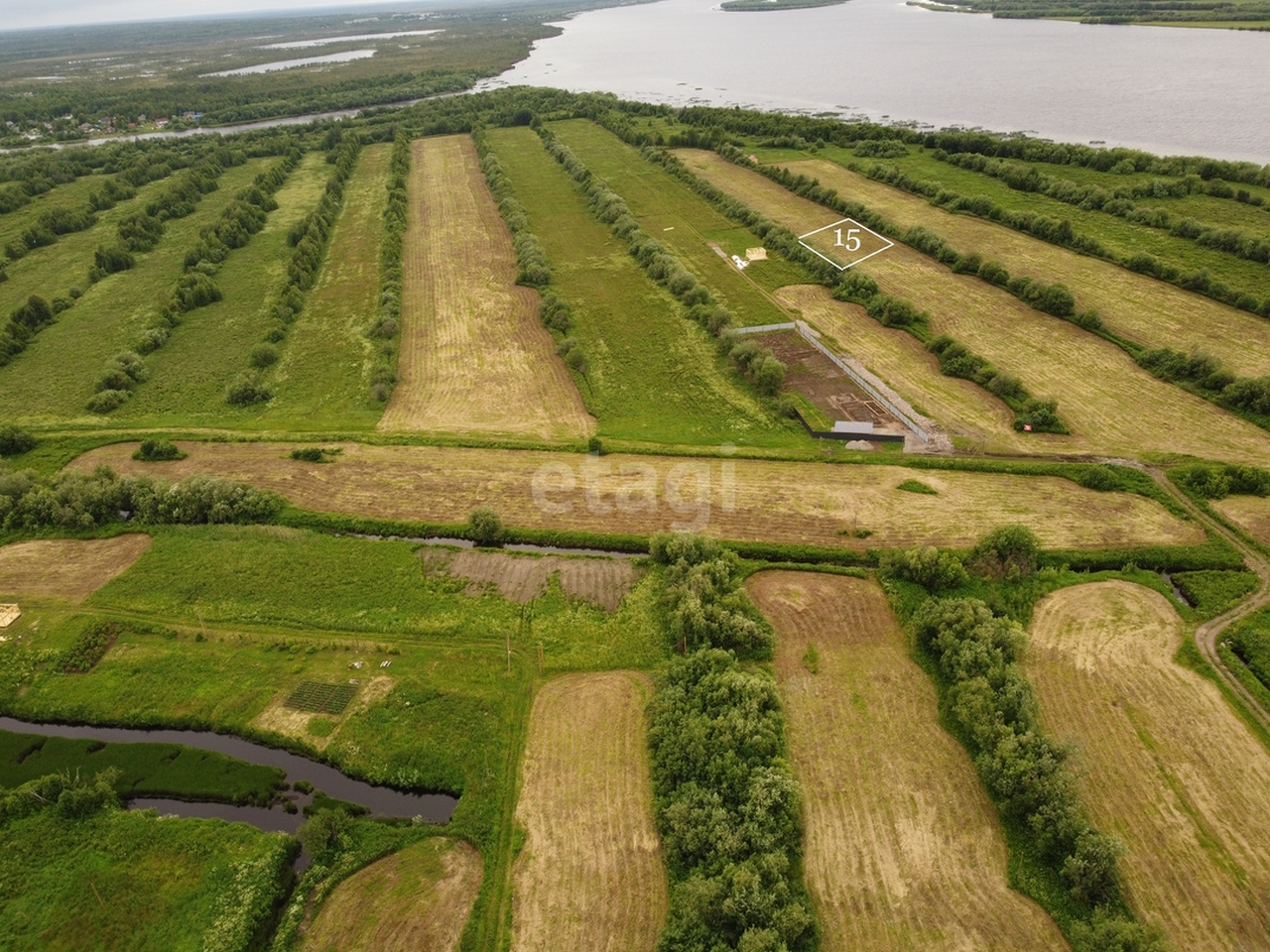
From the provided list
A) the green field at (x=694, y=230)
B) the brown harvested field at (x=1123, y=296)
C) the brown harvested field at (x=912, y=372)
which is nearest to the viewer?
the brown harvested field at (x=912, y=372)

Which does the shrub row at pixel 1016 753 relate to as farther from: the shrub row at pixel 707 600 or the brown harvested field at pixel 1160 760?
the shrub row at pixel 707 600

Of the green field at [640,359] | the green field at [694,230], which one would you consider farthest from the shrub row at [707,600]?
the green field at [694,230]

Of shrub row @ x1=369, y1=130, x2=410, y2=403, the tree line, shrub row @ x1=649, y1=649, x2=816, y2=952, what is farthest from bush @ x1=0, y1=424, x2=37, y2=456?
Result: shrub row @ x1=649, y1=649, x2=816, y2=952

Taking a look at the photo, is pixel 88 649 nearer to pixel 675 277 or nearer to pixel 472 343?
pixel 472 343

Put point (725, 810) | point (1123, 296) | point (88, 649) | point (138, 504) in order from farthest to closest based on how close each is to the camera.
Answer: point (1123, 296) → point (138, 504) → point (88, 649) → point (725, 810)

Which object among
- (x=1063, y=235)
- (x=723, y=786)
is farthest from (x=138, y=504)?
(x=1063, y=235)

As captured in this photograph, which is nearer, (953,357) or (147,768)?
(147,768)
